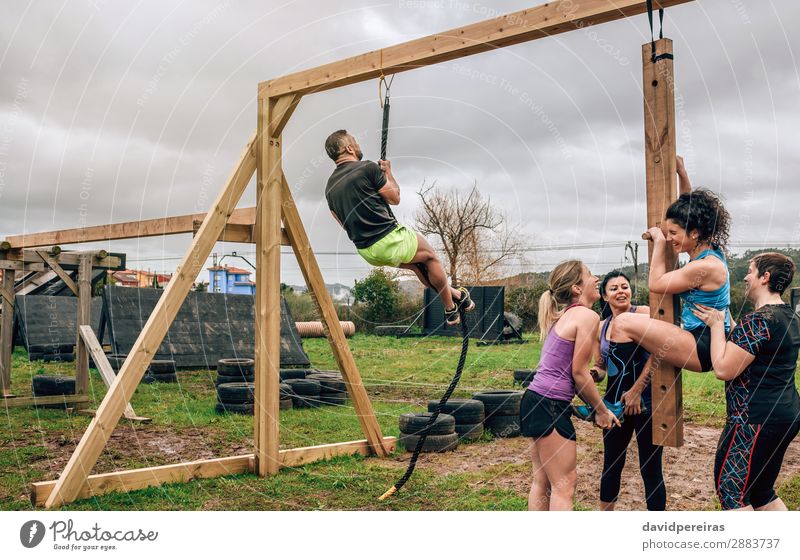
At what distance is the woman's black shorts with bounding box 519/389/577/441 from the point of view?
3336mm

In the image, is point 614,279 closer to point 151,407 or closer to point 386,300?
point 151,407

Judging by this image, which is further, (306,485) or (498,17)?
(306,485)

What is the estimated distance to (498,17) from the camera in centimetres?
430

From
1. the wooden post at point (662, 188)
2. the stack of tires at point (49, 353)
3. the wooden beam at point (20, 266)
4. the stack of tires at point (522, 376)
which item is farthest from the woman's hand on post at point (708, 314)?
the stack of tires at point (49, 353)

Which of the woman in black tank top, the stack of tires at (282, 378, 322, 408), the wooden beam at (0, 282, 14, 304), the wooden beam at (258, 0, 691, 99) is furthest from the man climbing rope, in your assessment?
the wooden beam at (0, 282, 14, 304)

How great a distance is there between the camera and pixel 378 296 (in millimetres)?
18938

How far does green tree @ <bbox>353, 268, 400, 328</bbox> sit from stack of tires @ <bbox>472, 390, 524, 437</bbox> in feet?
27.7

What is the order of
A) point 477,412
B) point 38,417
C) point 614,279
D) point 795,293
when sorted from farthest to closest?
point 795,293
point 38,417
point 477,412
point 614,279

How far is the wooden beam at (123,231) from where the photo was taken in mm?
7023

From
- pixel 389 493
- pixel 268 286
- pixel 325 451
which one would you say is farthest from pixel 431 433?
pixel 268 286

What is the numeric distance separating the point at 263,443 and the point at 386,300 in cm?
1406

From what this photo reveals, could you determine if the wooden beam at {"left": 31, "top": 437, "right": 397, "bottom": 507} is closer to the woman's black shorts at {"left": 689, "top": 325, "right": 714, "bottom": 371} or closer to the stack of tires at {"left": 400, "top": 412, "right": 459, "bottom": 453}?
the stack of tires at {"left": 400, "top": 412, "right": 459, "bottom": 453}

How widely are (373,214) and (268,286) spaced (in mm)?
1595

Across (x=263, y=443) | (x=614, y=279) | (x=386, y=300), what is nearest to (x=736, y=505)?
(x=614, y=279)
